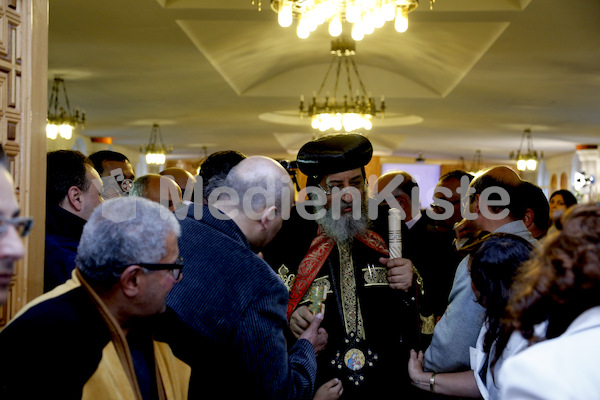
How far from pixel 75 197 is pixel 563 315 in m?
2.17

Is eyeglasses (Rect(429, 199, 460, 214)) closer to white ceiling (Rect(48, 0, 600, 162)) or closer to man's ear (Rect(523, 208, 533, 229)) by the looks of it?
man's ear (Rect(523, 208, 533, 229))

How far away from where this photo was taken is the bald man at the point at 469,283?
7.29 ft

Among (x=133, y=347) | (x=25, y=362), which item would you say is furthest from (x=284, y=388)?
(x=25, y=362)

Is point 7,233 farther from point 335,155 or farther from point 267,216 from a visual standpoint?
point 335,155

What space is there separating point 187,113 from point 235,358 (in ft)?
36.1

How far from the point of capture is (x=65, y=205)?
2.77 m

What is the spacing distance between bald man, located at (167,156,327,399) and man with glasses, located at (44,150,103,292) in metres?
0.90

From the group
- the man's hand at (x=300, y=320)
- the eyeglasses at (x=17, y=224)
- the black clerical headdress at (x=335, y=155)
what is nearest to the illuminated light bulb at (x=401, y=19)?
the black clerical headdress at (x=335, y=155)

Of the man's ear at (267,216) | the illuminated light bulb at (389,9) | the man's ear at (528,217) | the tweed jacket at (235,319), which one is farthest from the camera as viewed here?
the illuminated light bulb at (389,9)

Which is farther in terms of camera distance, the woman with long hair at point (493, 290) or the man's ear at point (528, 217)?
the man's ear at point (528, 217)

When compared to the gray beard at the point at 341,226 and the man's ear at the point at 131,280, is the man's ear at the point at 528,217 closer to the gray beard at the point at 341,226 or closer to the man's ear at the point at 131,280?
the gray beard at the point at 341,226

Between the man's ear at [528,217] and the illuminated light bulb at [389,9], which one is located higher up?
the illuminated light bulb at [389,9]

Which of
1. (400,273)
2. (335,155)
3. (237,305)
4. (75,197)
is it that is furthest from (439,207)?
(237,305)

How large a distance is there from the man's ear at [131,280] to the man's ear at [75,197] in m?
1.37
